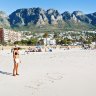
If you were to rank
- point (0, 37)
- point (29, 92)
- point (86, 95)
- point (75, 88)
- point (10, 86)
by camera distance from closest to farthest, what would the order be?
point (86, 95) < point (29, 92) < point (75, 88) < point (10, 86) < point (0, 37)

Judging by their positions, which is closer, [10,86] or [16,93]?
[16,93]

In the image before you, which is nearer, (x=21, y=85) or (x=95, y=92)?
(x=95, y=92)

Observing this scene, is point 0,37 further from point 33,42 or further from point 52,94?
point 52,94

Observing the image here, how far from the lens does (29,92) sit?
8.99 meters

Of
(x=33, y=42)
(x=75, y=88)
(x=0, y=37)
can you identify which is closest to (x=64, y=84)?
(x=75, y=88)

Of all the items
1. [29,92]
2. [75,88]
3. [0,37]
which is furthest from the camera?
[0,37]

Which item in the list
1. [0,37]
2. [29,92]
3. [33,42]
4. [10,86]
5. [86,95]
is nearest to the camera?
[86,95]

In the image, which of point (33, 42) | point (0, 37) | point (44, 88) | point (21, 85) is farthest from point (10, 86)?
point (0, 37)

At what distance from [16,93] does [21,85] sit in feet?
5.56

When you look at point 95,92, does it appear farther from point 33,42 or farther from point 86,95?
point 33,42

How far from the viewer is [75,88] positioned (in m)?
9.62

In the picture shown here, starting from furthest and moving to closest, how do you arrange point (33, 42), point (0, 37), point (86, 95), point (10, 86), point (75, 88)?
point (0, 37), point (33, 42), point (10, 86), point (75, 88), point (86, 95)

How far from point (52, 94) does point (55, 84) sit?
2.08 meters

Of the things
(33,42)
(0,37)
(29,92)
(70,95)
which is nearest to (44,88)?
(29,92)
